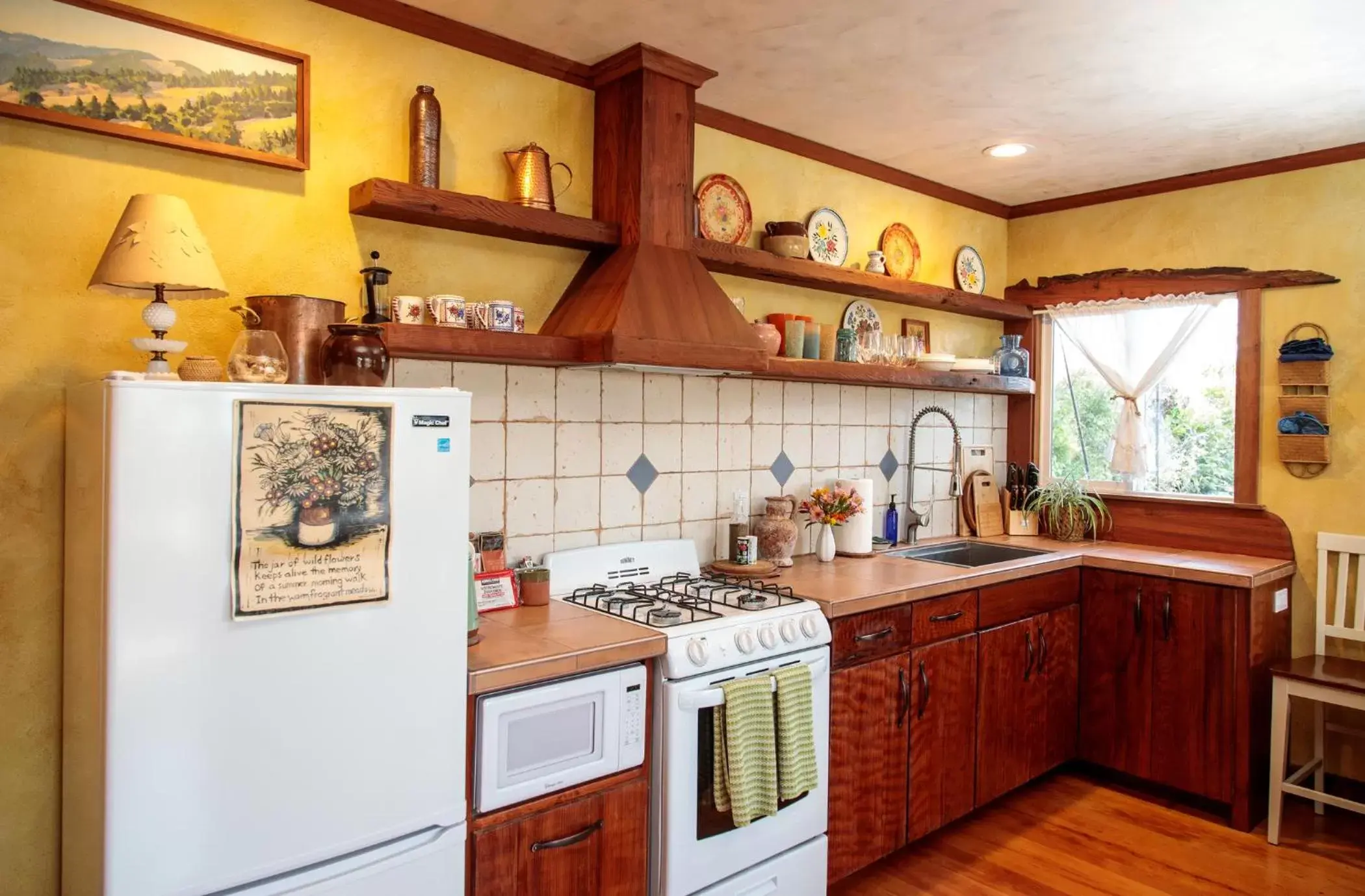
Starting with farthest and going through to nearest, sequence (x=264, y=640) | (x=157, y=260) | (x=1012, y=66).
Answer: (x=1012, y=66) → (x=157, y=260) → (x=264, y=640)

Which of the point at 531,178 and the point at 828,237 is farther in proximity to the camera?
the point at 828,237

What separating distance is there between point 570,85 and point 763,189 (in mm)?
854

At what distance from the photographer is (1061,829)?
311cm

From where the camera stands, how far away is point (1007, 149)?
3385 millimetres

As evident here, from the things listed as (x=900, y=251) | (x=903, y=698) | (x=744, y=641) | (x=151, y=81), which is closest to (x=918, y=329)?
(x=900, y=251)

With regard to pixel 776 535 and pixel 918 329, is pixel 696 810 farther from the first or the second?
pixel 918 329

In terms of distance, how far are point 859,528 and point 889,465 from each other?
1.70 feet

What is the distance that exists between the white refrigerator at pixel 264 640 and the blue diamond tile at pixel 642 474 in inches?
40.4

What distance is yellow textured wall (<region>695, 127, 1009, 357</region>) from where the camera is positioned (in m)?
3.15

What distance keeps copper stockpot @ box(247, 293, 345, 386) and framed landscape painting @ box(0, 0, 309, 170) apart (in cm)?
40

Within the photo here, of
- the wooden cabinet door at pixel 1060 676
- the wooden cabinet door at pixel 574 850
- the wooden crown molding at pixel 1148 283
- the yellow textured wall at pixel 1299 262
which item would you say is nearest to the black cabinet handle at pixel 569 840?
the wooden cabinet door at pixel 574 850

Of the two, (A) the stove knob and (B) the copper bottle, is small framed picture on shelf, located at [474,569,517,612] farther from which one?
(B) the copper bottle

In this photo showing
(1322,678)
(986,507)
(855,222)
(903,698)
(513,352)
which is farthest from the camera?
(986,507)

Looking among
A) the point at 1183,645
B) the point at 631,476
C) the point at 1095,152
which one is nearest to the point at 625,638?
the point at 631,476
